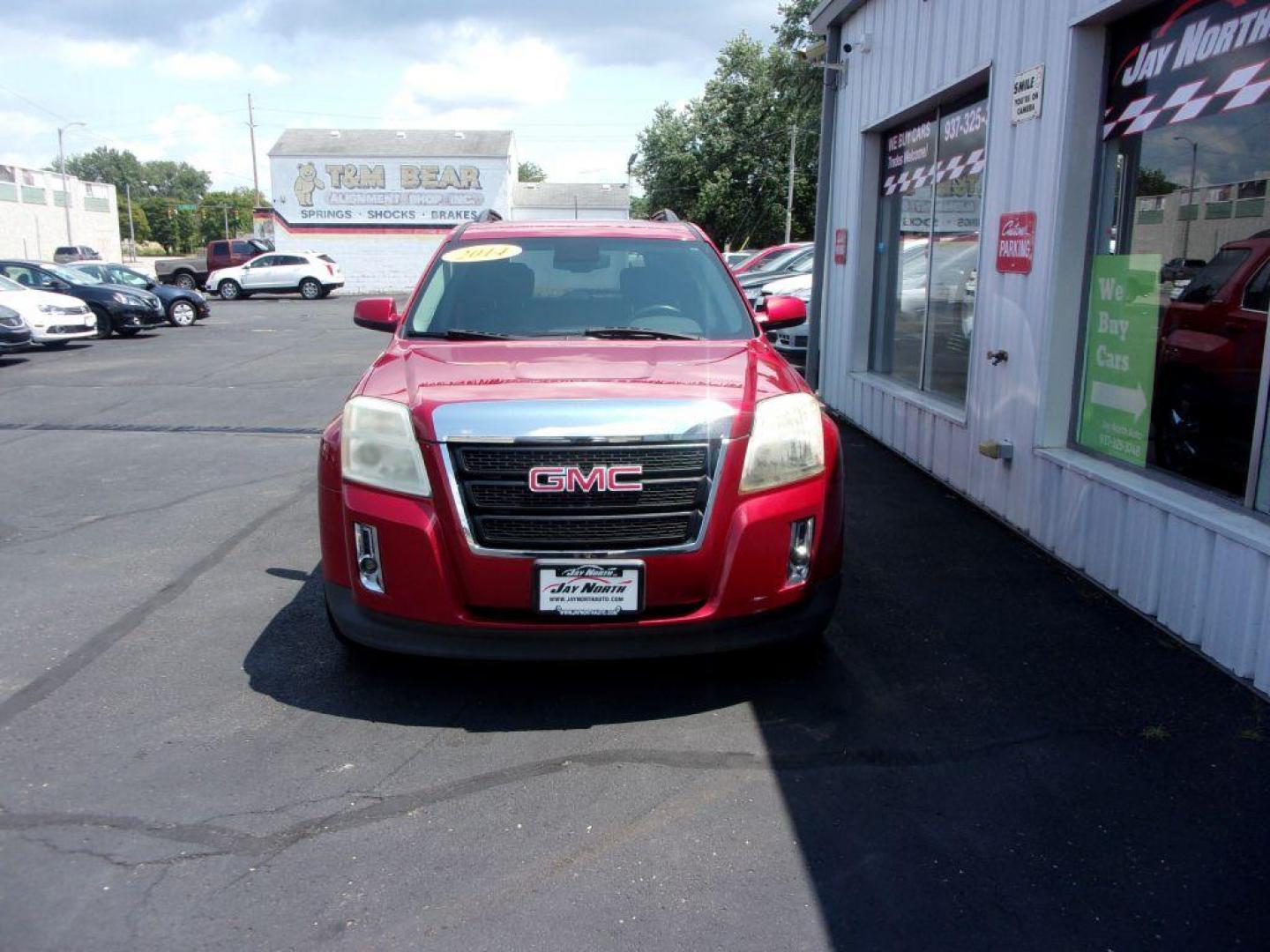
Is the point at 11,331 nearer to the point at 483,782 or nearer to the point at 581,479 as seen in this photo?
the point at 581,479

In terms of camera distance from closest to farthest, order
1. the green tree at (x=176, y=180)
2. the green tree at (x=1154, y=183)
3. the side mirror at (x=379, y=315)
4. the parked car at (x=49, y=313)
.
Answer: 1. the green tree at (x=1154, y=183)
2. the side mirror at (x=379, y=315)
3. the parked car at (x=49, y=313)
4. the green tree at (x=176, y=180)

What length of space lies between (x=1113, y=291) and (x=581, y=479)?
11.9ft

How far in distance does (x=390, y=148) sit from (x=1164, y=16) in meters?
50.4

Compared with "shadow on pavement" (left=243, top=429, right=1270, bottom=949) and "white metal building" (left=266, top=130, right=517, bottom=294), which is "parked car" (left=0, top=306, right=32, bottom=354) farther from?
"white metal building" (left=266, top=130, right=517, bottom=294)

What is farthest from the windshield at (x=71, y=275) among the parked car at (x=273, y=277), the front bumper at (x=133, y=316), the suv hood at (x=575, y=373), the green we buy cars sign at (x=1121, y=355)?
the green we buy cars sign at (x=1121, y=355)

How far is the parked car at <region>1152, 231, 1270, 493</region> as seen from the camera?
15.7 feet

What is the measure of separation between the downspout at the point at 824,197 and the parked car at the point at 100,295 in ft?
50.1

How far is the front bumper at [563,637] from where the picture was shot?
380cm

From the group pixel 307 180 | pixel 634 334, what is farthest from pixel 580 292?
pixel 307 180

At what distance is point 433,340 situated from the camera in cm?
483

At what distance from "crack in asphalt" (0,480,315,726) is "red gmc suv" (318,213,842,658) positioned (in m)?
1.20

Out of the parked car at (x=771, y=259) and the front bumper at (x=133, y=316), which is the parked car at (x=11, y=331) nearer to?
the front bumper at (x=133, y=316)

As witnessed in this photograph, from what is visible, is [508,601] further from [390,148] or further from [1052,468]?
[390,148]

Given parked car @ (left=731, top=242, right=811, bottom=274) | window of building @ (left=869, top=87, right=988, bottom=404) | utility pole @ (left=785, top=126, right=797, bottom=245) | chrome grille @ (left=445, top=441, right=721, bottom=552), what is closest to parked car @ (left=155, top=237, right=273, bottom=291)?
utility pole @ (left=785, top=126, right=797, bottom=245)
